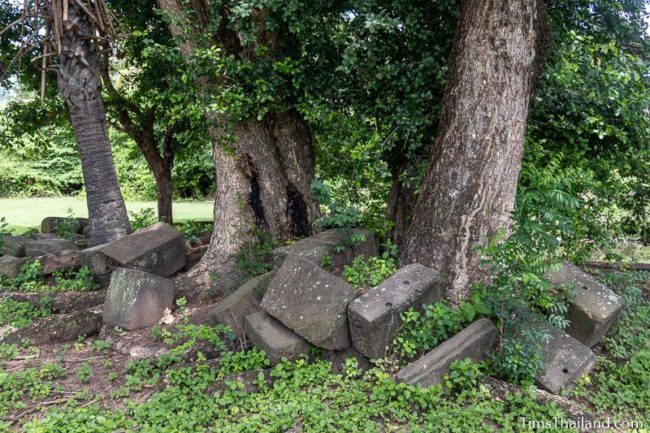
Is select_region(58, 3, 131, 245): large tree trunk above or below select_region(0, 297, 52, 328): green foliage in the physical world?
A: above

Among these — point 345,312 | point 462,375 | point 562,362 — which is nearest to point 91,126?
point 345,312

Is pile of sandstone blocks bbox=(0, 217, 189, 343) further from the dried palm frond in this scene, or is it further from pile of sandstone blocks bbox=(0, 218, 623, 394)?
the dried palm frond

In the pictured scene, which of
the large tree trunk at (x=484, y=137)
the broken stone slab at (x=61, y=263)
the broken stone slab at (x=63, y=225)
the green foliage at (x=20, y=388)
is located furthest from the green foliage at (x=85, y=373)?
the broken stone slab at (x=63, y=225)

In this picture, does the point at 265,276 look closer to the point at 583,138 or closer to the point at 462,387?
the point at 462,387

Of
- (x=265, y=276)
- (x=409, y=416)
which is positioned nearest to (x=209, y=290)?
(x=265, y=276)

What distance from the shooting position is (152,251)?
5887 millimetres

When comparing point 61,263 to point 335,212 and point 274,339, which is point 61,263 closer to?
point 335,212

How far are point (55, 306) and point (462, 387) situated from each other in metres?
4.51

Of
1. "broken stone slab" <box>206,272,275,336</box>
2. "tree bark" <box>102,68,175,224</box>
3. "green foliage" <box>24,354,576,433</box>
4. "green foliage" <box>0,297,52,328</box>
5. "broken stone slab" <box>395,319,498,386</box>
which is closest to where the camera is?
"green foliage" <box>24,354,576,433</box>

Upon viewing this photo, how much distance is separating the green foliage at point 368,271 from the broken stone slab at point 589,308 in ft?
4.59

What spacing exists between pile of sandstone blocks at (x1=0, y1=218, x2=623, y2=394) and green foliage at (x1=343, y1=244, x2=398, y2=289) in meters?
0.22

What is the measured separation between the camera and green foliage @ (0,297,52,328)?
5.25m

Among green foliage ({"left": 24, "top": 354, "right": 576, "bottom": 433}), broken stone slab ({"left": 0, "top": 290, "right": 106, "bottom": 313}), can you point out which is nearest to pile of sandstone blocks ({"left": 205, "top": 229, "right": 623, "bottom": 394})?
green foliage ({"left": 24, "top": 354, "right": 576, "bottom": 433})

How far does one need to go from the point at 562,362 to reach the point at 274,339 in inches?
88.2
